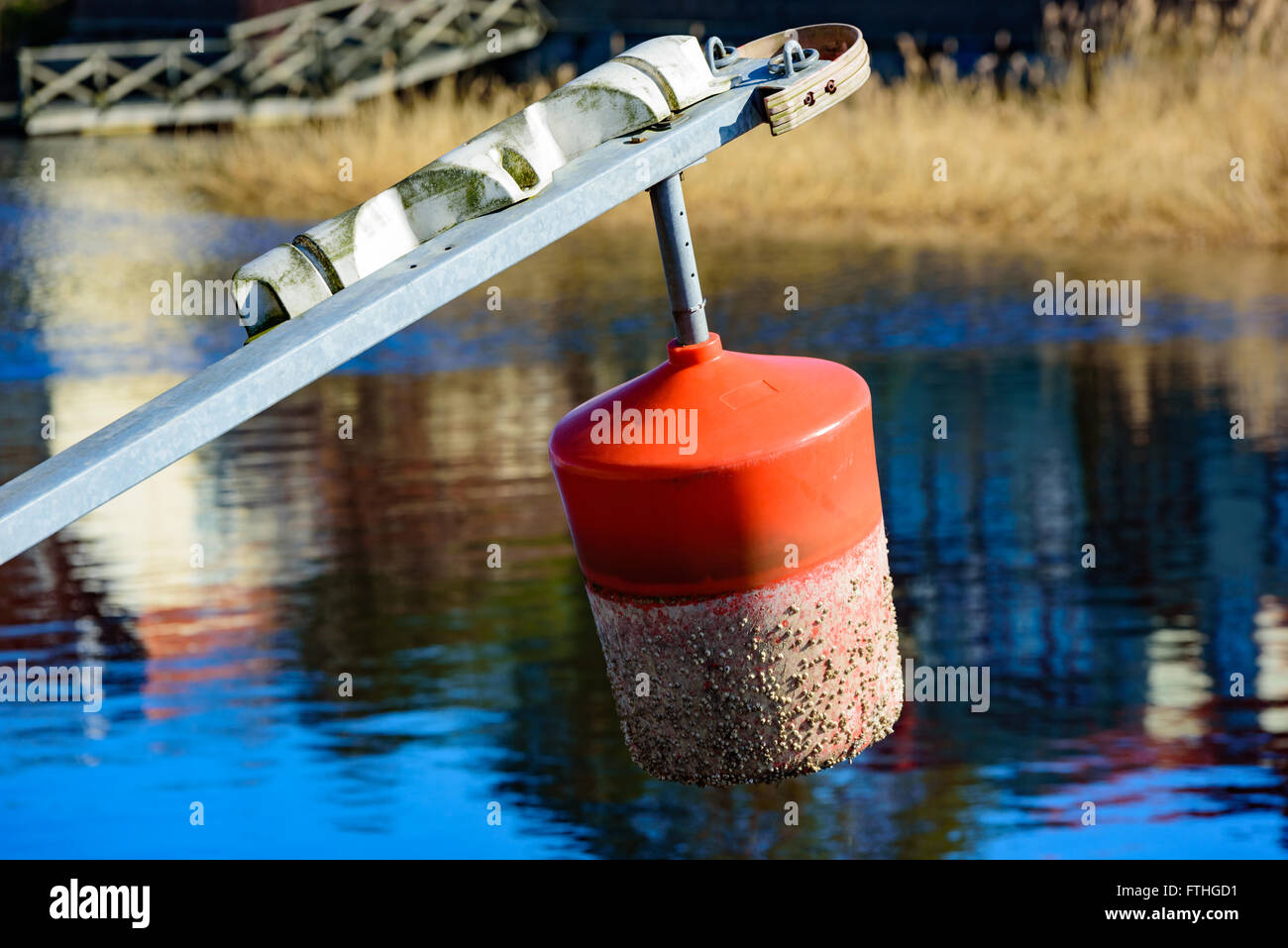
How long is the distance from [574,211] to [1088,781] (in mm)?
2269

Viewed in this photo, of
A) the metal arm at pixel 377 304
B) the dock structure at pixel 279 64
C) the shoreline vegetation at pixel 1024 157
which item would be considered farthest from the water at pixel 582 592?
the dock structure at pixel 279 64

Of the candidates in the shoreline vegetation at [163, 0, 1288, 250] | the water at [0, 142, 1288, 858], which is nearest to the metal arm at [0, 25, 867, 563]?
the water at [0, 142, 1288, 858]

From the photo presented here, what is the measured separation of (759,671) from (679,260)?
646mm

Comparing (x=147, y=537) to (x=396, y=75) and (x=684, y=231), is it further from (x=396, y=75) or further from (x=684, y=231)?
(x=396, y=75)

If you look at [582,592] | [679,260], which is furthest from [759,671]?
[582,592]

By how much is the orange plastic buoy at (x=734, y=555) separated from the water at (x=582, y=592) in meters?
1.11

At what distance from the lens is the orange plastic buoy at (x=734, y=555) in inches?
100

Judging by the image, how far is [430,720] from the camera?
446cm

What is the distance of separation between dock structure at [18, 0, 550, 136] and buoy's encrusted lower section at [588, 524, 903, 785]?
1681cm

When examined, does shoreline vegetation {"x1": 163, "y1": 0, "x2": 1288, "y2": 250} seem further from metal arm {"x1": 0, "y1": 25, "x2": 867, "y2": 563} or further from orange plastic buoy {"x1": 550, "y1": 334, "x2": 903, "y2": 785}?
metal arm {"x1": 0, "y1": 25, "x2": 867, "y2": 563}

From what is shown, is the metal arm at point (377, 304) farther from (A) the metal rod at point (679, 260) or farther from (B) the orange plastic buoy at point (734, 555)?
(B) the orange plastic buoy at point (734, 555)

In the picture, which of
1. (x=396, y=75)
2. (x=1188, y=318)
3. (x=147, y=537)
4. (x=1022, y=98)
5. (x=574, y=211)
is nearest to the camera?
(x=574, y=211)

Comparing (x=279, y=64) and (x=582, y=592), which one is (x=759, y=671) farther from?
(x=279, y=64)

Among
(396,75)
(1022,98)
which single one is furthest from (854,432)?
(396,75)
